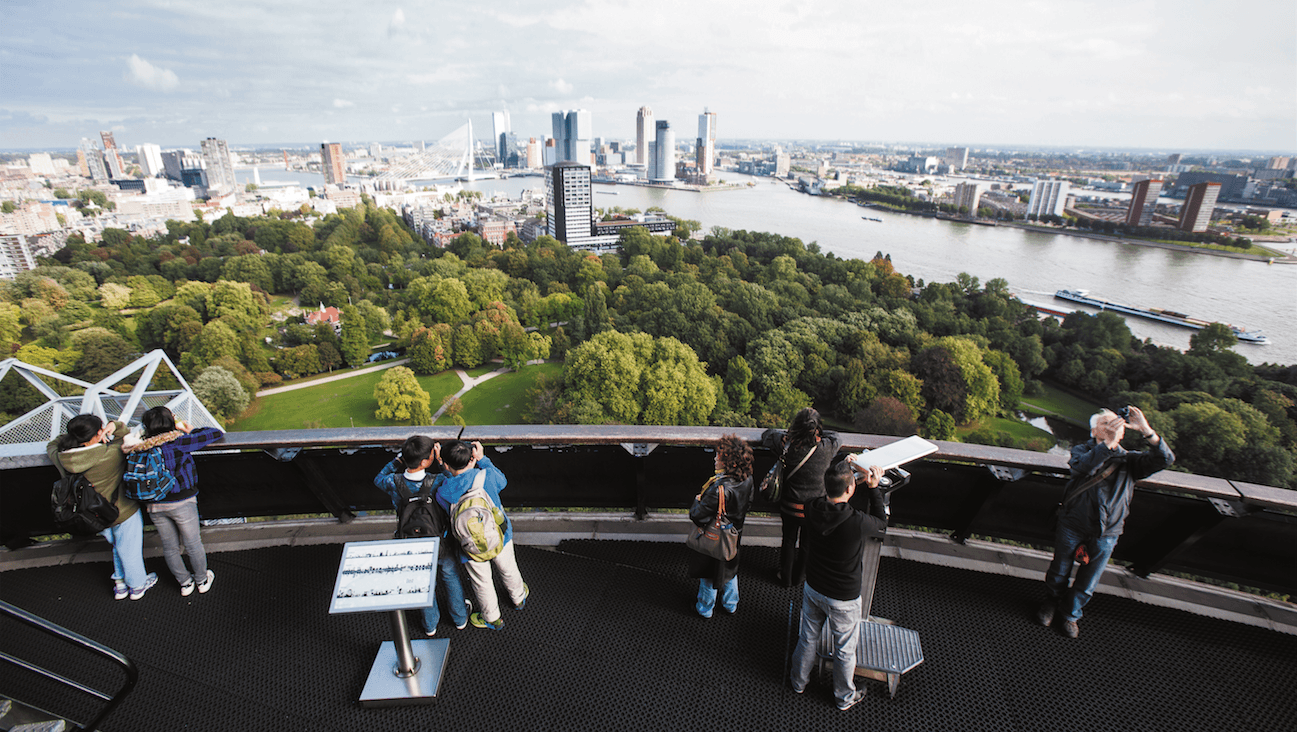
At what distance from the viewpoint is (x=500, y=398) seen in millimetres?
22125

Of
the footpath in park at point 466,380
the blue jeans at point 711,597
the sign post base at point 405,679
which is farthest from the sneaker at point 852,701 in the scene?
the footpath in park at point 466,380

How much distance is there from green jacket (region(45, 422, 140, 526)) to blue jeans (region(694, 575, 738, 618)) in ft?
10.1

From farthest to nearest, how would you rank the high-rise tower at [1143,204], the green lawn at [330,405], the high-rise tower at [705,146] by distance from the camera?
the high-rise tower at [705,146] → the high-rise tower at [1143,204] → the green lawn at [330,405]

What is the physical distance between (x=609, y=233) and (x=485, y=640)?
5729 cm

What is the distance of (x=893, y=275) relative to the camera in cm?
3444

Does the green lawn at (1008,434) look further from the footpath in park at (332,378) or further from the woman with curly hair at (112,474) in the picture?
the footpath in park at (332,378)

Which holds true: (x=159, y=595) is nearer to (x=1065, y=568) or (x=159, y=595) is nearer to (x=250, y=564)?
(x=250, y=564)

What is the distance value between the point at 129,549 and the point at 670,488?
3.07 metres

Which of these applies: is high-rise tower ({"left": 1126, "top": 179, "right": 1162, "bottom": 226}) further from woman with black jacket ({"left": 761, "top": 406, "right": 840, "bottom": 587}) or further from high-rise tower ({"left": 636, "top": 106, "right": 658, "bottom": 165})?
high-rise tower ({"left": 636, "top": 106, "right": 658, "bottom": 165})

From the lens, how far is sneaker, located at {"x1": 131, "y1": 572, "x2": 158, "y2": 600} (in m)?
3.00

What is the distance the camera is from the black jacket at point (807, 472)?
104 inches

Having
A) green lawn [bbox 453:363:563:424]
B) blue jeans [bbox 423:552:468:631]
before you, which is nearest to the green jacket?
blue jeans [bbox 423:552:468:631]

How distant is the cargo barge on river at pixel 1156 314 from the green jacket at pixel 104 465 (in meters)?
41.1

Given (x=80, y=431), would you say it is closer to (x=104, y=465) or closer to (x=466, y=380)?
(x=104, y=465)
